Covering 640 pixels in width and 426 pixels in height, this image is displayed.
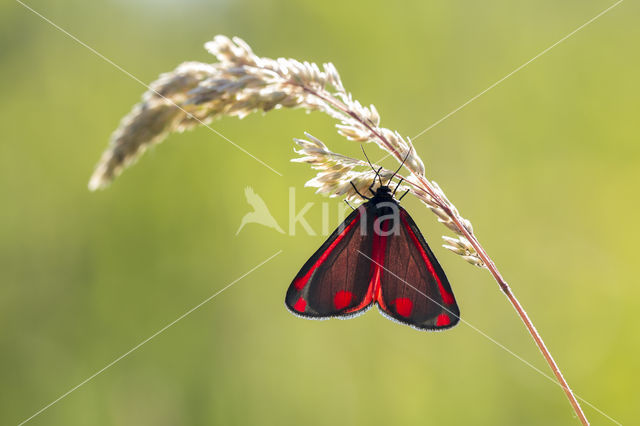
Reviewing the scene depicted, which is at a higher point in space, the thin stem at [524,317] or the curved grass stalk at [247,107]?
the curved grass stalk at [247,107]

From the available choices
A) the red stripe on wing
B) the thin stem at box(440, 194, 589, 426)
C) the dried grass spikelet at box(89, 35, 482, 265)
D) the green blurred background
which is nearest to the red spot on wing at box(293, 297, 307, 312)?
the red stripe on wing

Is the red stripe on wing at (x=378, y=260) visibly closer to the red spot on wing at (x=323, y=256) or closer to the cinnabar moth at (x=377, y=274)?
the cinnabar moth at (x=377, y=274)

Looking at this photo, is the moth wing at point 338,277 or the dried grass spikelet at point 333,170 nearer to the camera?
the dried grass spikelet at point 333,170

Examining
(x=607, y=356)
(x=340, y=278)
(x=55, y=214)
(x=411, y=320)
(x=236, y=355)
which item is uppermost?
(x=55, y=214)

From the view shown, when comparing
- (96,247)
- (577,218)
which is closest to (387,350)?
(577,218)

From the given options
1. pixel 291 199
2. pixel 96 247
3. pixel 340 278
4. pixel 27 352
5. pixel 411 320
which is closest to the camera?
pixel 411 320

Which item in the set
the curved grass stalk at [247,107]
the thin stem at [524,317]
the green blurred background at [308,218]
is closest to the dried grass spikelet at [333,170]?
the curved grass stalk at [247,107]

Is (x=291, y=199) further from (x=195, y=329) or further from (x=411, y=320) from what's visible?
(x=411, y=320)

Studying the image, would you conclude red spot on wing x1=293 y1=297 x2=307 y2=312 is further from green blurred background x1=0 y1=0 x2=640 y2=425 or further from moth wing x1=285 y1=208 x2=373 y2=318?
green blurred background x1=0 y1=0 x2=640 y2=425

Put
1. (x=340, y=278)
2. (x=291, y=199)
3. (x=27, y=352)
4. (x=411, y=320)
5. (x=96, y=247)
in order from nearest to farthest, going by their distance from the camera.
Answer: (x=411, y=320)
(x=340, y=278)
(x=27, y=352)
(x=96, y=247)
(x=291, y=199)
